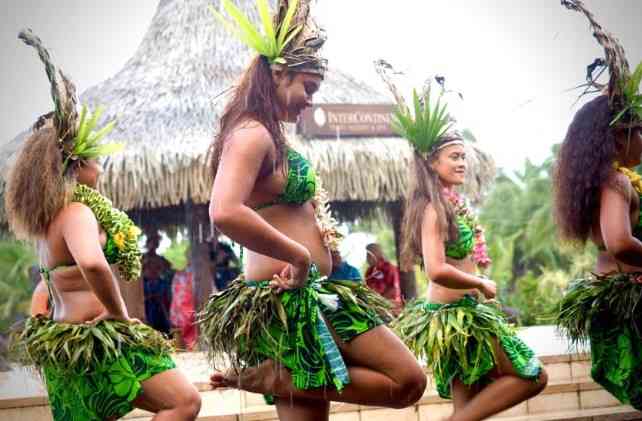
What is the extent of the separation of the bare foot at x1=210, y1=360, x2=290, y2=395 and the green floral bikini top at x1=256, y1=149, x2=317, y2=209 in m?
0.46

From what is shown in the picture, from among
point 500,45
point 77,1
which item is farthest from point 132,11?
point 500,45

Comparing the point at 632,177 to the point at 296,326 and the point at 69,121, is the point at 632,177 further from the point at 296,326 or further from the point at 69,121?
the point at 69,121

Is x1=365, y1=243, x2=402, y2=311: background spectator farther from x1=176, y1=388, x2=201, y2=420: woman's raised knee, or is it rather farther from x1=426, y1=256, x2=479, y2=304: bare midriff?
x1=176, y1=388, x2=201, y2=420: woman's raised knee

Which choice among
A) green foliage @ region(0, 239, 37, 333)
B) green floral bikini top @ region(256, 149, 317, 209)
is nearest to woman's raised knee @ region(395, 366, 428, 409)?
green floral bikini top @ region(256, 149, 317, 209)

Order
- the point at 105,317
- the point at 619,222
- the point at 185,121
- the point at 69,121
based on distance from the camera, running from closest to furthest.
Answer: the point at 105,317, the point at 69,121, the point at 619,222, the point at 185,121

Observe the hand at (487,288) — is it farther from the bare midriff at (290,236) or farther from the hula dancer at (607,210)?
the bare midriff at (290,236)

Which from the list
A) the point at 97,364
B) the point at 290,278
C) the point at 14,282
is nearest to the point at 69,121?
the point at 97,364

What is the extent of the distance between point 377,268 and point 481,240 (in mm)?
4880

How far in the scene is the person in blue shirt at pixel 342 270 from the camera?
3154 mm

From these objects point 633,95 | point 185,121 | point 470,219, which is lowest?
point 470,219

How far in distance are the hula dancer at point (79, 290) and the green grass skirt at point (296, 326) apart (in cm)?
42

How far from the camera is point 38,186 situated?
349 cm

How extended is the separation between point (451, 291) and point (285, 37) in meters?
1.59

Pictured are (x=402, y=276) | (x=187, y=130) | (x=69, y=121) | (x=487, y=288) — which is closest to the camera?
(x=69, y=121)
